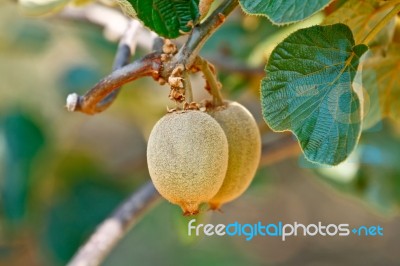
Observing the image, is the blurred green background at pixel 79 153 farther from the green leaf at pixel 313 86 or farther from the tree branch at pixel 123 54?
the green leaf at pixel 313 86

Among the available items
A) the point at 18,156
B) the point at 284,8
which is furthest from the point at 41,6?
the point at 18,156

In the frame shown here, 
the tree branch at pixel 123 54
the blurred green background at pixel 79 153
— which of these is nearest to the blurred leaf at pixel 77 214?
the blurred green background at pixel 79 153

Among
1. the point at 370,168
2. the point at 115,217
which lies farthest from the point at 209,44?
the point at 115,217

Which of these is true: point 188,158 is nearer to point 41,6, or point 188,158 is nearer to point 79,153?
point 41,6

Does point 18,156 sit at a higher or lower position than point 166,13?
lower

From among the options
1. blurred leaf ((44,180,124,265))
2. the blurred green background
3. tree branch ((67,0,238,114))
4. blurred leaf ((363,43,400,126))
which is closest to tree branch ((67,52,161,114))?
tree branch ((67,0,238,114))
